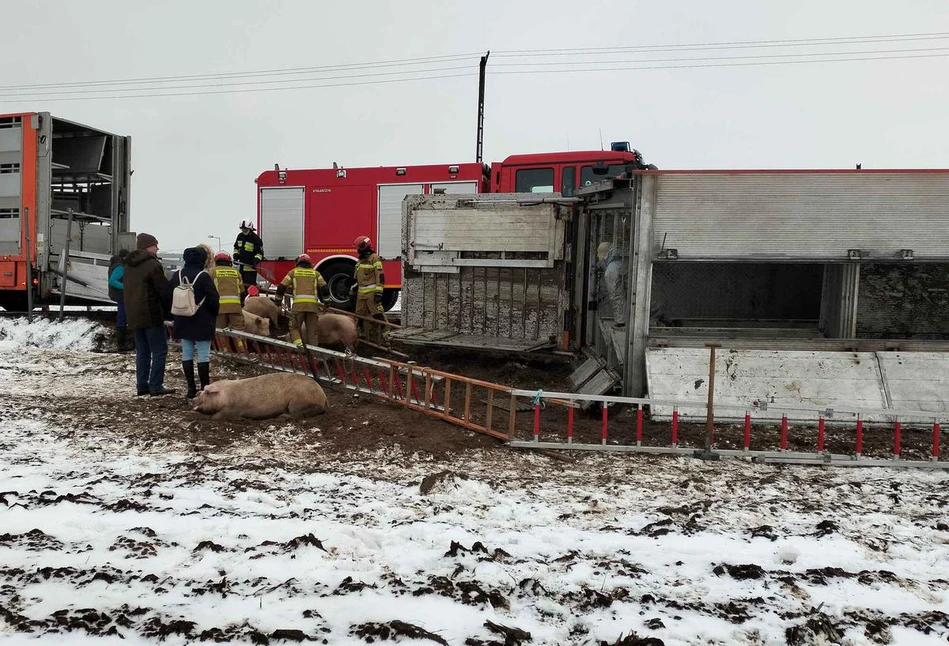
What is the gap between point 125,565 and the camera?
324 cm

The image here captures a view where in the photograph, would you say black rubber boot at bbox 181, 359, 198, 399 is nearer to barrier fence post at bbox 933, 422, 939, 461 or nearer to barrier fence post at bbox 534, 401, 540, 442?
barrier fence post at bbox 534, 401, 540, 442

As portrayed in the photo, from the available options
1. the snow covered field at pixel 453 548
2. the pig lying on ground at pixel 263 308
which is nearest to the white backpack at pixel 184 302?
the snow covered field at pixel 453 548

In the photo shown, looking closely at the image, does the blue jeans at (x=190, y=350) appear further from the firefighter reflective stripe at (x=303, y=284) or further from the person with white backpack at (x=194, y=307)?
the firefighter reflective stripe at (x=303, y=284)

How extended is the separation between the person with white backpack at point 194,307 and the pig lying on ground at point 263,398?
83 cm

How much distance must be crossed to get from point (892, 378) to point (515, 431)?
3498 mm

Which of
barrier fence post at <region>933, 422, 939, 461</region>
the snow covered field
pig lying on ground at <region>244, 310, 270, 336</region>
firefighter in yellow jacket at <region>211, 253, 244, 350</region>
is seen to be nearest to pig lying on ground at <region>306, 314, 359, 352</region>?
pig lying on ground at <region>244, 310, 270, 336</region>

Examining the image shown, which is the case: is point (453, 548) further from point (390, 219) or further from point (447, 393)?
point (390, 219)

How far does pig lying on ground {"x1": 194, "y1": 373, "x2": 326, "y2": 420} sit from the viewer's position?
20.4ft

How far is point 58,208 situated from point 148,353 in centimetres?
664

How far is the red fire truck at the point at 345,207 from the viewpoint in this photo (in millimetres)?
12398

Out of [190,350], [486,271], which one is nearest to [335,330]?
[486,271]

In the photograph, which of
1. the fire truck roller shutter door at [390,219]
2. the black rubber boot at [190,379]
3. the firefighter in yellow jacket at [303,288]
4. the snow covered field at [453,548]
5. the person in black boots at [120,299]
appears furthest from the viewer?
the fire truck roller shutter door at [390,219]

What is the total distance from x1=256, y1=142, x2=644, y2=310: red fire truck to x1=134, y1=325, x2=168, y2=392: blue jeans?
5.41 meters

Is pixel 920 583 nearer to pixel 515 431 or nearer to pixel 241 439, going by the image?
pixel 515 431
